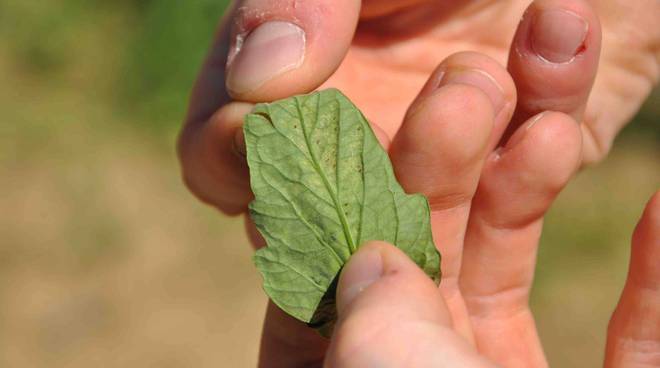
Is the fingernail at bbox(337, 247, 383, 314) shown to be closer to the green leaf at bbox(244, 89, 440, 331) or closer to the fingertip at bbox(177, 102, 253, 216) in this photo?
the green leaf at bbox(244, 89, 440, 331)

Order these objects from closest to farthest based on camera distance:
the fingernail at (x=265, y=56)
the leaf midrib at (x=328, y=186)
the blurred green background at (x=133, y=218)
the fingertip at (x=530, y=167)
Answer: the leaf midrib at (x=328, y=186)
the fingernail at (x=265, y=56)
the fingertip at (x=530, y=167)
the blurred green background at (x=133, y=218)

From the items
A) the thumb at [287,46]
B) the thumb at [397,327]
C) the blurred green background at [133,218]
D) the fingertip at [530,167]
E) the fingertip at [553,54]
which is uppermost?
the thumb at [287,46]

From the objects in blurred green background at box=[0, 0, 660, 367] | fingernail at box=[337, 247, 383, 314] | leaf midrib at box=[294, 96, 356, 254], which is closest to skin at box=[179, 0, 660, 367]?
leaf midrib at box=[294, 96, 356, 254]

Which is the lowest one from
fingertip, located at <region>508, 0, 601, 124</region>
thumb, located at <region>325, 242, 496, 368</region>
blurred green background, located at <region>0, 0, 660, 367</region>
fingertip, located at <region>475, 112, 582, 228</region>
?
blurred green background, located at <region>0, 0, 660, 367</region>

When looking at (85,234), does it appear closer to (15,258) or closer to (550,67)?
(15,258)

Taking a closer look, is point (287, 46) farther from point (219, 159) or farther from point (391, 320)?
point (391, 320)

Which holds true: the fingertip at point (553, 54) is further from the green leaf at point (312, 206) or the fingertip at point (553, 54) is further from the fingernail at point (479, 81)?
the green leaf at point (312, 206)

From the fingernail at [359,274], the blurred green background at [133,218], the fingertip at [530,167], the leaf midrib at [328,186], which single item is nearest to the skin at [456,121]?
the fingertip at [530,167]
